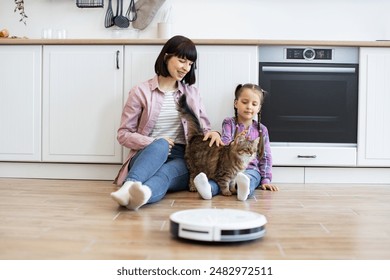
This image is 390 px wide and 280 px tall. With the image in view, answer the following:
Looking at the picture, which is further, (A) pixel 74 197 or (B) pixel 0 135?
(B) pixel 0 135

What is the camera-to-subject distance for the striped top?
304 cm

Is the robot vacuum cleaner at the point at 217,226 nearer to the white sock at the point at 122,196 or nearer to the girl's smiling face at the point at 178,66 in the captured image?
the white sock at the point at 122,196

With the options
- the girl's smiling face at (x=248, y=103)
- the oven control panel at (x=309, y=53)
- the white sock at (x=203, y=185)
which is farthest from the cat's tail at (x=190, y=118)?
the oven control panel at (x=309, y=53)

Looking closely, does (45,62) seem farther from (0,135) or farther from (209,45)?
(209,45)

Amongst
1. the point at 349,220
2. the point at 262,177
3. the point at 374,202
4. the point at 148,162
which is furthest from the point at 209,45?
the point at 349,220

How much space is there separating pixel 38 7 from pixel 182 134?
1.69 metres

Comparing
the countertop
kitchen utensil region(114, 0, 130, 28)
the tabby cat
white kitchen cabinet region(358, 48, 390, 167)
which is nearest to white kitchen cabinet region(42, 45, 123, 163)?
the countertop

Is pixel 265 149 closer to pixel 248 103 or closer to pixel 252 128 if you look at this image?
pixel 252 128

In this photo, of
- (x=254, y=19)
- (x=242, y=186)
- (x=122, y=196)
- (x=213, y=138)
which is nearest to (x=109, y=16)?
(x=254, y=19)

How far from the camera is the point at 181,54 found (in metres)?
2.90

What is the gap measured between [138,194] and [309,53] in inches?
67.7

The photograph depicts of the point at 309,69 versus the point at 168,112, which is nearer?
the point at 168,112

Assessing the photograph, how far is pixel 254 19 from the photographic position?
385 centimetres

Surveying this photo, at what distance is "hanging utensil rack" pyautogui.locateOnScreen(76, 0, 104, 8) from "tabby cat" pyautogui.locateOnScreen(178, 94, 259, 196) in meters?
1.25
